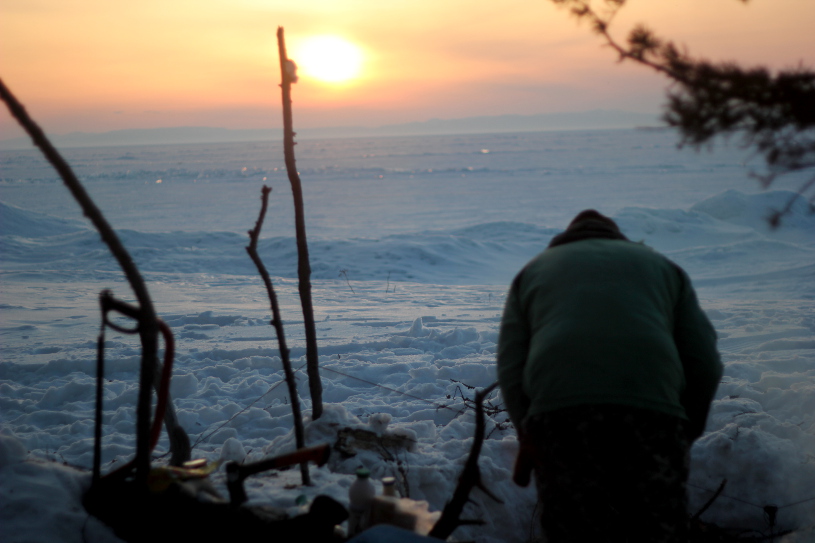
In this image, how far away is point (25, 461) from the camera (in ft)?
9.37

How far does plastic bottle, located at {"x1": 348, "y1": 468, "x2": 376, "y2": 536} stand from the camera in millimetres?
2430

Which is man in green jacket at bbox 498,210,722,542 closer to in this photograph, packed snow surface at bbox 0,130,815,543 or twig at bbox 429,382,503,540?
twig at bbox 429,382,503,540

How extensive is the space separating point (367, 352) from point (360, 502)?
4.46 m

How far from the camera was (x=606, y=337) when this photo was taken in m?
2.15

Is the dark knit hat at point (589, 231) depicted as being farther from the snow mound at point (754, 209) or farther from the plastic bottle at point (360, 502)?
the snow mound at point (754, 209)

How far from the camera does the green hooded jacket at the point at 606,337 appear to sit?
2135 millimetres

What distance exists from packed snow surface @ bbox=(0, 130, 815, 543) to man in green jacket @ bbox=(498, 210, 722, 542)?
2.62 ft

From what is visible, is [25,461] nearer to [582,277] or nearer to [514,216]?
[582,277]

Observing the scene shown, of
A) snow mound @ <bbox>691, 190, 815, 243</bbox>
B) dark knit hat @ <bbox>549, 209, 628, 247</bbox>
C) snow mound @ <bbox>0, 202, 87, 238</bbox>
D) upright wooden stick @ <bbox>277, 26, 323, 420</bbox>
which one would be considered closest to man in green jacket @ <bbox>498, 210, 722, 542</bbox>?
dark knit hat @ <bbox>549, 209, 628, 247</bbox>

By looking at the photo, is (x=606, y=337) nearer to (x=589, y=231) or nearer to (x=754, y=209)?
(x=589, y=231)

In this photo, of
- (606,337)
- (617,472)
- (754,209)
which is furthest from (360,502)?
(754,209)

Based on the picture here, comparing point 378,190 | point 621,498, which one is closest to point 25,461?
point 621,498

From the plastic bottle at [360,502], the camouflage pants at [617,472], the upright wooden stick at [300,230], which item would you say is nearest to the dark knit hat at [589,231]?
the camouflage pants at [617,472]

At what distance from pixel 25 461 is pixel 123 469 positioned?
62cm
